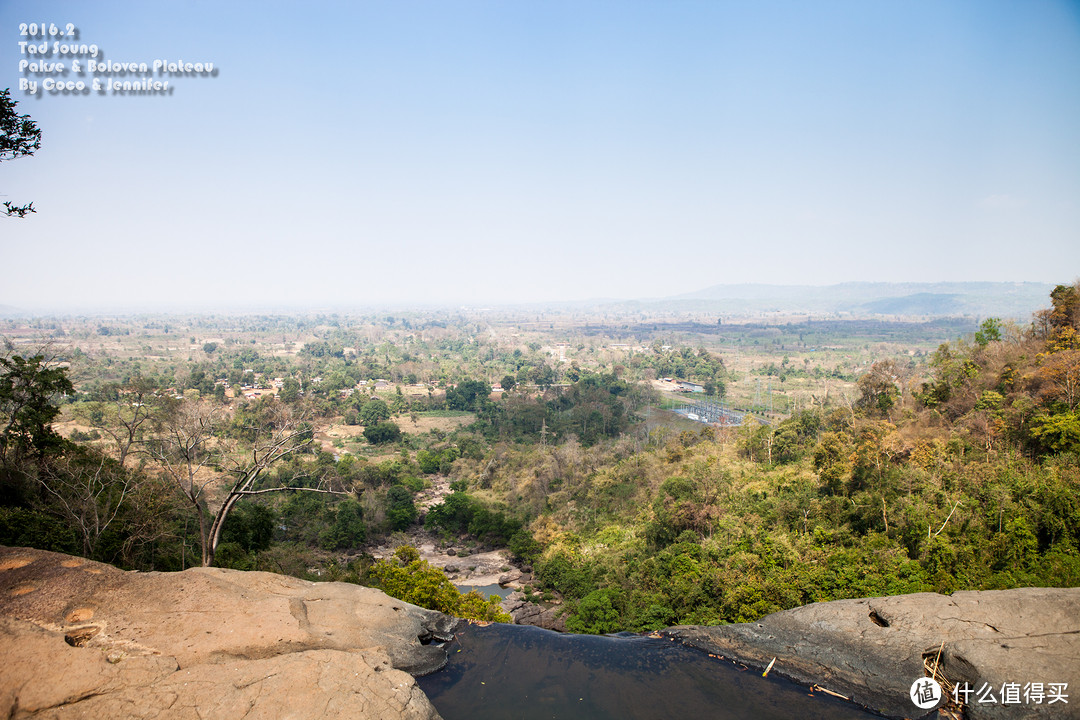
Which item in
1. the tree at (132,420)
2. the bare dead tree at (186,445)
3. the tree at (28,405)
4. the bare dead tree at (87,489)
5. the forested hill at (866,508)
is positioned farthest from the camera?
the tree at (28,405)

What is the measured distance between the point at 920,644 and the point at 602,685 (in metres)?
4.08

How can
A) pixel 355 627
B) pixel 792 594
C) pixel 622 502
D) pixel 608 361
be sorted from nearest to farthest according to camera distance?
pixel 355 627 < pixel 792 594 < pixel 622 502 < pixel 608 361

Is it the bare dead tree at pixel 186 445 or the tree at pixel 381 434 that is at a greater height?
the bare dead tree at pixel 186 445

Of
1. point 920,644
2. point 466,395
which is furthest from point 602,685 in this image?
point 466,395

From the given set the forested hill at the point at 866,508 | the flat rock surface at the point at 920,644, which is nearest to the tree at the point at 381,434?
the forested hill at the point at 866,508

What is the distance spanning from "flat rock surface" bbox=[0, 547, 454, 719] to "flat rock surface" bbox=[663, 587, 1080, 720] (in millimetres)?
4704

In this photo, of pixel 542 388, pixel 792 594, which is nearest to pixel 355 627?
pixel 792 594

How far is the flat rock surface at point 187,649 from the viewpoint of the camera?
180 inches

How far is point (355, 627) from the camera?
6574mm

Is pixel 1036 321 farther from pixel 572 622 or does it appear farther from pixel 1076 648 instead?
pixel 572 622

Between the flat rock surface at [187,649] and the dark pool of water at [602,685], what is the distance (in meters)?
0.67

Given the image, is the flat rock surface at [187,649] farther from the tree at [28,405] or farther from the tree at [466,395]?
the tree at [466,395]

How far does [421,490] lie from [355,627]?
28861mm

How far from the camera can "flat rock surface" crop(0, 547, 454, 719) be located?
457 centimetres
